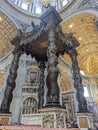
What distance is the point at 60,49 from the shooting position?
23.2ft

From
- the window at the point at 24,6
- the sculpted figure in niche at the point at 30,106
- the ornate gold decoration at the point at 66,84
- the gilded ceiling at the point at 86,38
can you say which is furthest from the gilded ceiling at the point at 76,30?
the sculpted figure in niche at the point at 30,106

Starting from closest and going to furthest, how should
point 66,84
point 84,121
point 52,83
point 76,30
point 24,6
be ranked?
point 52,83 < point 84,121 < point 76,30 < point 24,6 < point 66,84

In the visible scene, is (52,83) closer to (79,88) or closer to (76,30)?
(79,88)

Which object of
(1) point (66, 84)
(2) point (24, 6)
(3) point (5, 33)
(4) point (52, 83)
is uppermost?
(2) point (24, 6)

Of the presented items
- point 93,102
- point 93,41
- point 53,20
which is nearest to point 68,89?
point 93,102

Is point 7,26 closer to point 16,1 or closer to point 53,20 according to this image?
point 16,1

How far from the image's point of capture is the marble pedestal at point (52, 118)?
358 centimetres

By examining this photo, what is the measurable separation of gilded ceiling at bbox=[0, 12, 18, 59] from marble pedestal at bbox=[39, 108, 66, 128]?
1127cm

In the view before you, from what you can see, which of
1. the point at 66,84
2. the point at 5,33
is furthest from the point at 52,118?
the point at 66,84

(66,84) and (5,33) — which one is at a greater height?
(5,33)

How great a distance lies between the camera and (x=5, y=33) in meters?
13.8

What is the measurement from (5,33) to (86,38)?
8820 mm

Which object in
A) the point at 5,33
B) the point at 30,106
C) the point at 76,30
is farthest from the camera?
the point at 76,30

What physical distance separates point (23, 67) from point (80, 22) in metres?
7.12
